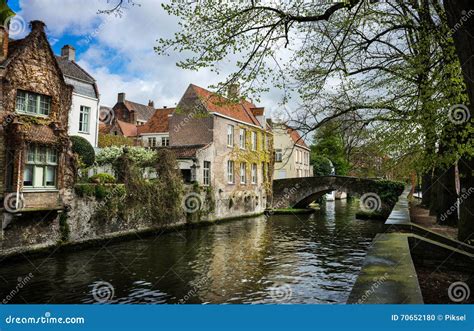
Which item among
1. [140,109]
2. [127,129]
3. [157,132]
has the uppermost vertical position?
[140,109]

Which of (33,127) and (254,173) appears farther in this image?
(254,173)

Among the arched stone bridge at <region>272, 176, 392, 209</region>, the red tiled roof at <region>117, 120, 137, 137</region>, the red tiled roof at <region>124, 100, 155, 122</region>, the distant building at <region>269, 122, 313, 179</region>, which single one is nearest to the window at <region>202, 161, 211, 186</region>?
the arched stone bridge at <region>272, 176, 392, 209</region>

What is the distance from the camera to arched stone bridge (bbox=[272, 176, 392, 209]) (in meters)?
30.9

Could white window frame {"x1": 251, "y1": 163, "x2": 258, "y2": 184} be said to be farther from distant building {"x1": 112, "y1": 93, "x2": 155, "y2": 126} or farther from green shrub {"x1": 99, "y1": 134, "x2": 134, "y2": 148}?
distant building {"x1": 112, "y1": 93, "x2": 155, "y2": 126}

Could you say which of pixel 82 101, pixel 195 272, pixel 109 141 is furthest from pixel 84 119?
pixel 195 272

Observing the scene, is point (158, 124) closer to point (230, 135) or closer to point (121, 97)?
point (230, 135)

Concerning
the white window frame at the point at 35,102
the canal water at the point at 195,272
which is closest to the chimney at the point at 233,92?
the canal water at the point at 195,272

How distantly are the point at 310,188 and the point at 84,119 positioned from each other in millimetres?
19008

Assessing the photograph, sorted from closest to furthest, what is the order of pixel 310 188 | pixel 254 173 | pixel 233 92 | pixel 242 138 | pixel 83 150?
pixel 233 92
pixel 83 150
pixel 242 138
pixel 254 173
pixel 310 188

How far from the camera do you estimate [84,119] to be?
76.8ft

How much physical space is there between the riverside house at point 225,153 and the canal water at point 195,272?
6.72m

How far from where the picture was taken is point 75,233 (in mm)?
14953

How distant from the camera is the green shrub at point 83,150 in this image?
774 inches

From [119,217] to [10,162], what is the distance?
5.60 m
